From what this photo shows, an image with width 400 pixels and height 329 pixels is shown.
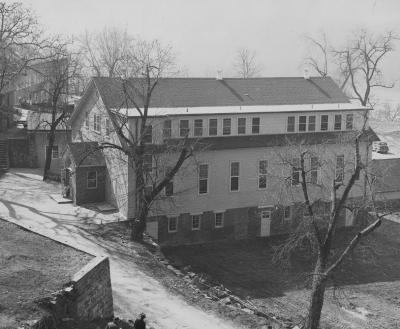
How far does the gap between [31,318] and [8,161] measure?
2956 centimetres

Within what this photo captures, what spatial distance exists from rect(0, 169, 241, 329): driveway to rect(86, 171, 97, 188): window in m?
1.69

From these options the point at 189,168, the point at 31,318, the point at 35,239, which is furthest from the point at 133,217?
the point at 31,318

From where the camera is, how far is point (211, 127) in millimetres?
34844

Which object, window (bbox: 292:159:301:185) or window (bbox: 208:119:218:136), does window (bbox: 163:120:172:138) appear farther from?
window (bbox: 292:159:301:185)

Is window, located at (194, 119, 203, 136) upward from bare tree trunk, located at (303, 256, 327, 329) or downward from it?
upward

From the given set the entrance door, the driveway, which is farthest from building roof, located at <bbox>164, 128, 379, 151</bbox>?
the driveway

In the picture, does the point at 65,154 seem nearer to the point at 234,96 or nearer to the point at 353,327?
the point at 234,96

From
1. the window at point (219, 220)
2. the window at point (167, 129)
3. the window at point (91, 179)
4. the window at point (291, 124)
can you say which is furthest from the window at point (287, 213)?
the window at point (91, 179)

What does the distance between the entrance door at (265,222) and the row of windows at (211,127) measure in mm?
5228

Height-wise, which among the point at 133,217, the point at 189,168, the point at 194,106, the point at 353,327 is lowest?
the point at 353,327

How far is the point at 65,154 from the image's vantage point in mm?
36344

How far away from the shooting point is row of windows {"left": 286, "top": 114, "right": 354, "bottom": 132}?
3684cm

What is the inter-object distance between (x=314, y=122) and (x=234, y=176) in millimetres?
6677

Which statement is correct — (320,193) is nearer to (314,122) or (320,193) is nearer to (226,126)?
(314,122)
